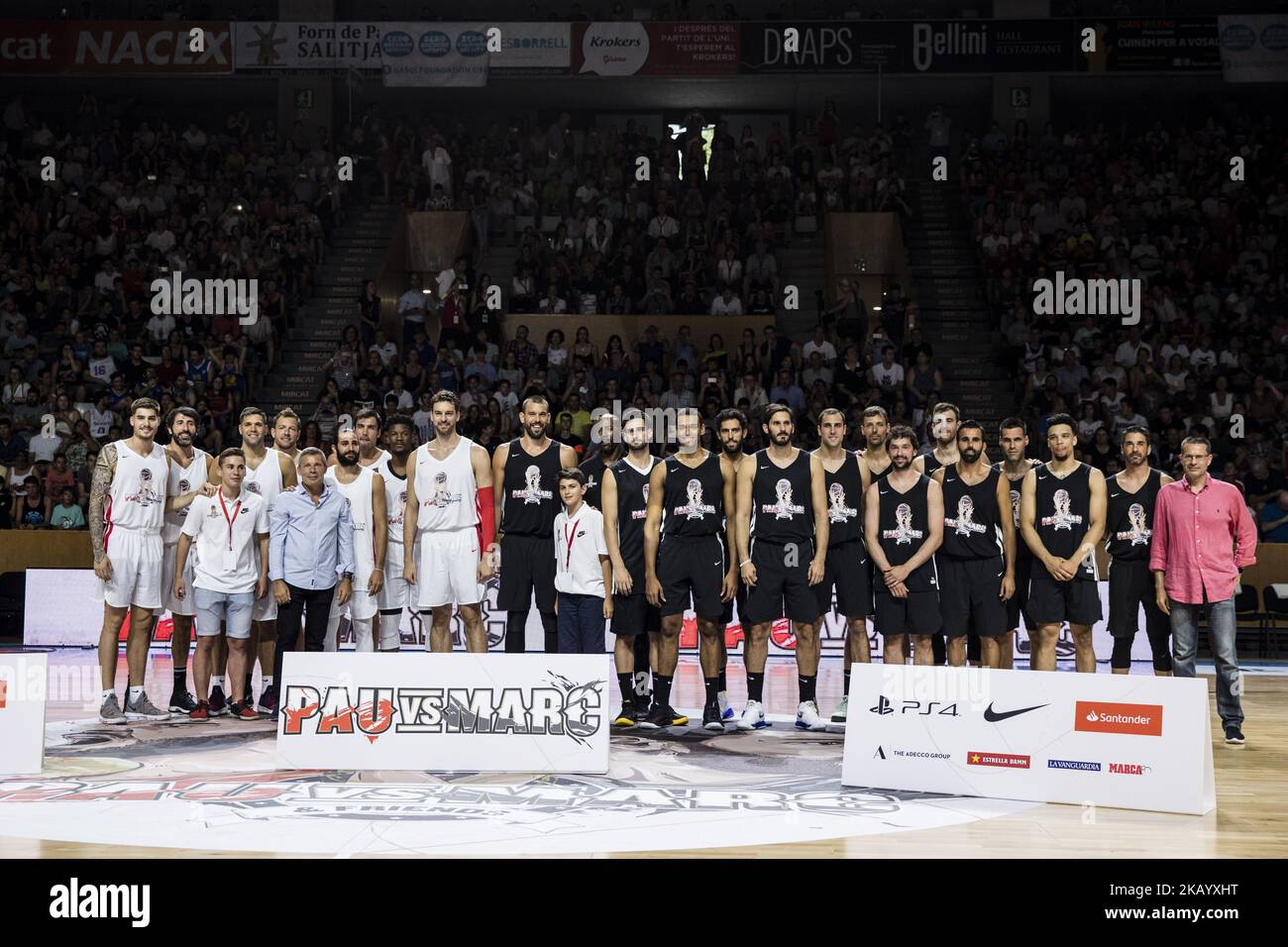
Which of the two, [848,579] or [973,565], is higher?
[973,565]

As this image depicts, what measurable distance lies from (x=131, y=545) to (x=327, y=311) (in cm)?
1190

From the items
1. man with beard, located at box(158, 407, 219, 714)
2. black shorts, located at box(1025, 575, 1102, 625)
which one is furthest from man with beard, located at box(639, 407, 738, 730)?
man with beard, located at box(158, 407, 219, 714)

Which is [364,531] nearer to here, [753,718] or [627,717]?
[627,717]

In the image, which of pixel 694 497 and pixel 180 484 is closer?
pixel 694 497

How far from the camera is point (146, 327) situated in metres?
18.0

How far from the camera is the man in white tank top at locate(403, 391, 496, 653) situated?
838 cm

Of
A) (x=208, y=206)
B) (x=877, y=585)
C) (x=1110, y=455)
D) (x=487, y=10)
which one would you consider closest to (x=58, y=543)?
(x=208, y=206)

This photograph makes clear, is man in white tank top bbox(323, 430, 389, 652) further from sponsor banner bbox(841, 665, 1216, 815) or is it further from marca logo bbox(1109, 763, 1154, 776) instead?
marca logo bbox(1109, 763, 1154, 776)

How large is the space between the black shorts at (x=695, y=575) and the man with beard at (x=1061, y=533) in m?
2.01

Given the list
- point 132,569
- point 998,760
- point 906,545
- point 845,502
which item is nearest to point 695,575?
point 845,502

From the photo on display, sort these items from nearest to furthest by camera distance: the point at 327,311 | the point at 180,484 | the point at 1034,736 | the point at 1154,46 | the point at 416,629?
the point at 1034,736 → the point at 180,484 → the point at 416,629 → the point at 327,311 → the point at 1154,46

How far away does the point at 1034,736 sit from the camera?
6.30 metres

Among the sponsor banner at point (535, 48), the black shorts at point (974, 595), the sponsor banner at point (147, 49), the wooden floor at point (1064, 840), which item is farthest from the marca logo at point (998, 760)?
the sponsor banner at point (147, 49)
